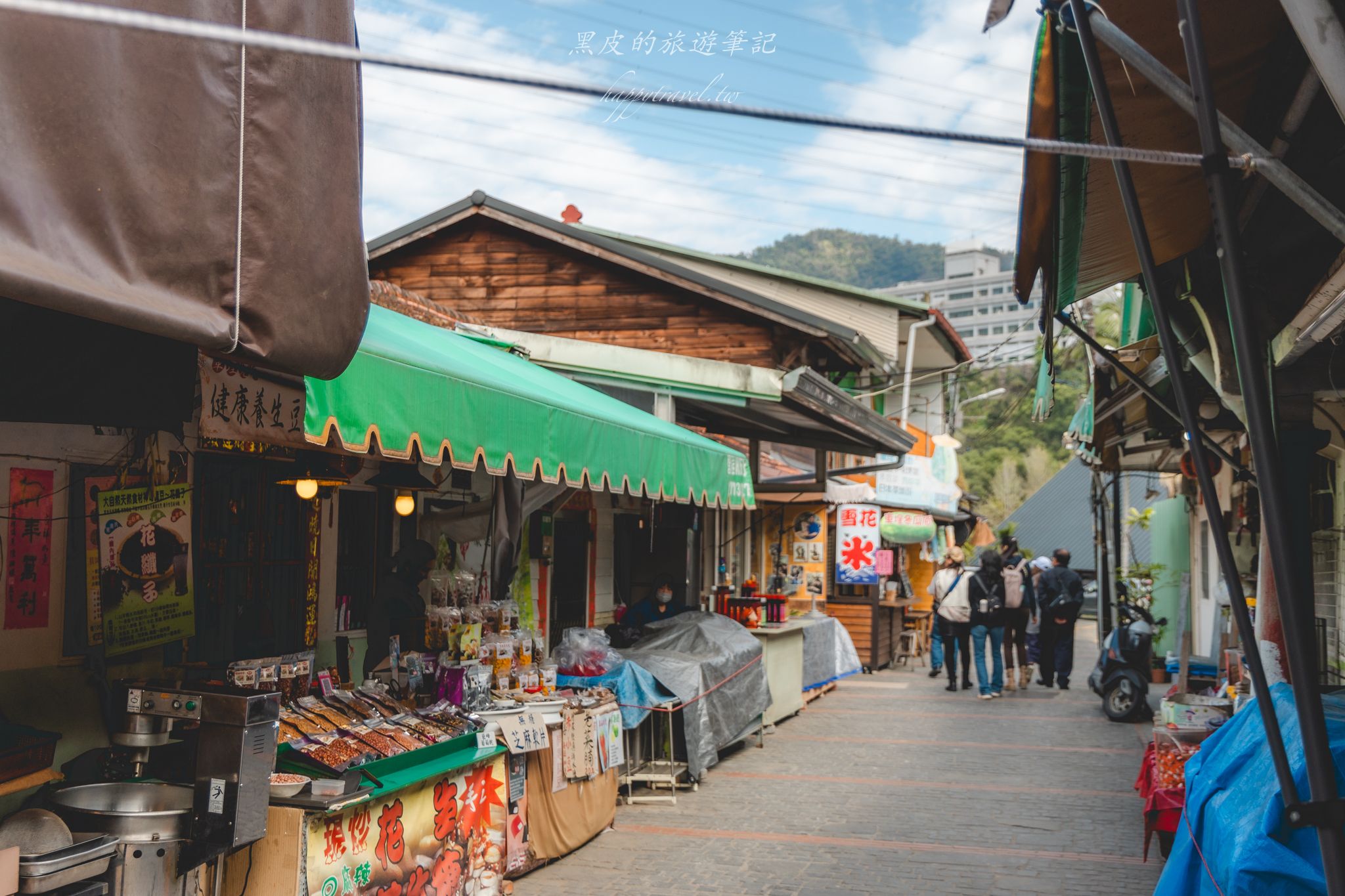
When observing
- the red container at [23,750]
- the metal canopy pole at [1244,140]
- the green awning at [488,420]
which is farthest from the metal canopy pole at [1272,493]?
the red container at [23,750]

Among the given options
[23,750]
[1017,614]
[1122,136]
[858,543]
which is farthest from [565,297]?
[1122,136]

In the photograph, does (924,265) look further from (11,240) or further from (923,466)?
(11,240)

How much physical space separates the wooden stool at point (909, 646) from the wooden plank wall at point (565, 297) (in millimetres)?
8931

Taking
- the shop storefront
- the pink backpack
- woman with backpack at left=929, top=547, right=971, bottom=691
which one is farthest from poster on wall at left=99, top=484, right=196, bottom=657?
the pink backpack

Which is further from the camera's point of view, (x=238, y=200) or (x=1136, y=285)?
(x=1136, y=285)

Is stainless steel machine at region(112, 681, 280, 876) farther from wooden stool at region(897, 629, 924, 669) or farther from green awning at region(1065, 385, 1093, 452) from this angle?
wooden stool at region(897, 629, 924, 669)

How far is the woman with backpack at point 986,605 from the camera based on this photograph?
15656 mm

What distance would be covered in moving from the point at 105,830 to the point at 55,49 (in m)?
3.14

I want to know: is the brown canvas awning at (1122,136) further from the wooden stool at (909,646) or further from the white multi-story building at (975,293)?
the white multi-story building at (975,293)

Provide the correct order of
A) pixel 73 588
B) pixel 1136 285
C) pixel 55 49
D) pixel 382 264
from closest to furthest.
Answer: pixel 55 49 < pixel 73 588 < pixel 1136 285 < pixel 382 264

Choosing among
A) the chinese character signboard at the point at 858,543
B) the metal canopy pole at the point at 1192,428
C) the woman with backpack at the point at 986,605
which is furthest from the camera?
the chinese character signboard at the point at 858,543

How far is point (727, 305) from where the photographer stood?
14.6 meters

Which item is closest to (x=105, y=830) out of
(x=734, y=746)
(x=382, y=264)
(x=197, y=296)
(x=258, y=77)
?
(x=197, y=296)

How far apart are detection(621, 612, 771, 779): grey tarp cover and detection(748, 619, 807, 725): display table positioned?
1.83 ft
